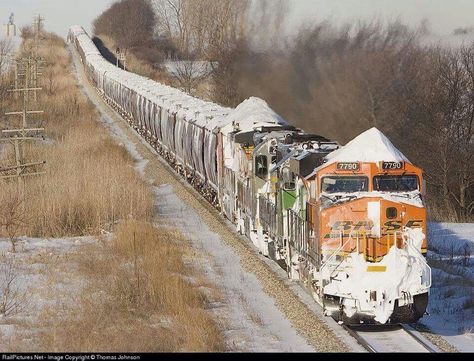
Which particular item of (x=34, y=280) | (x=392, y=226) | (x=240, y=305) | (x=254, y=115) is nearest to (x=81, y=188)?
(x=254, y=115)

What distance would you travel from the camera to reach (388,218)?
1433cm

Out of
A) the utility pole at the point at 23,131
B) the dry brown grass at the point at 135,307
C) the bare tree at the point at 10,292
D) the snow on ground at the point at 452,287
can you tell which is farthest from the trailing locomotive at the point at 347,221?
the utility pole at the point at 23,131

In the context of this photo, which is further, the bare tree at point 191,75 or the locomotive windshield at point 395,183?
the bare tree at point 191,75

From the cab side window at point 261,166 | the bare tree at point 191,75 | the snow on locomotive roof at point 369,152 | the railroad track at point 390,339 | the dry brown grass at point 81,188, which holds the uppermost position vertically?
the bare tree at point 191,75

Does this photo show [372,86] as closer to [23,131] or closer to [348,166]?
[23,131]

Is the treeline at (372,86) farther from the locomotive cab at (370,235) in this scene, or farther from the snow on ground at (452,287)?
the locomotive cab at (370,235)

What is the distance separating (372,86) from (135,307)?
26.2m

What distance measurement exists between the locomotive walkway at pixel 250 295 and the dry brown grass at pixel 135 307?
61 cm

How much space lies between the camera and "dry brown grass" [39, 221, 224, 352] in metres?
12.6

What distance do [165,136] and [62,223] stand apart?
1726 centimetres

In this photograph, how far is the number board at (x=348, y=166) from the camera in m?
14.6
